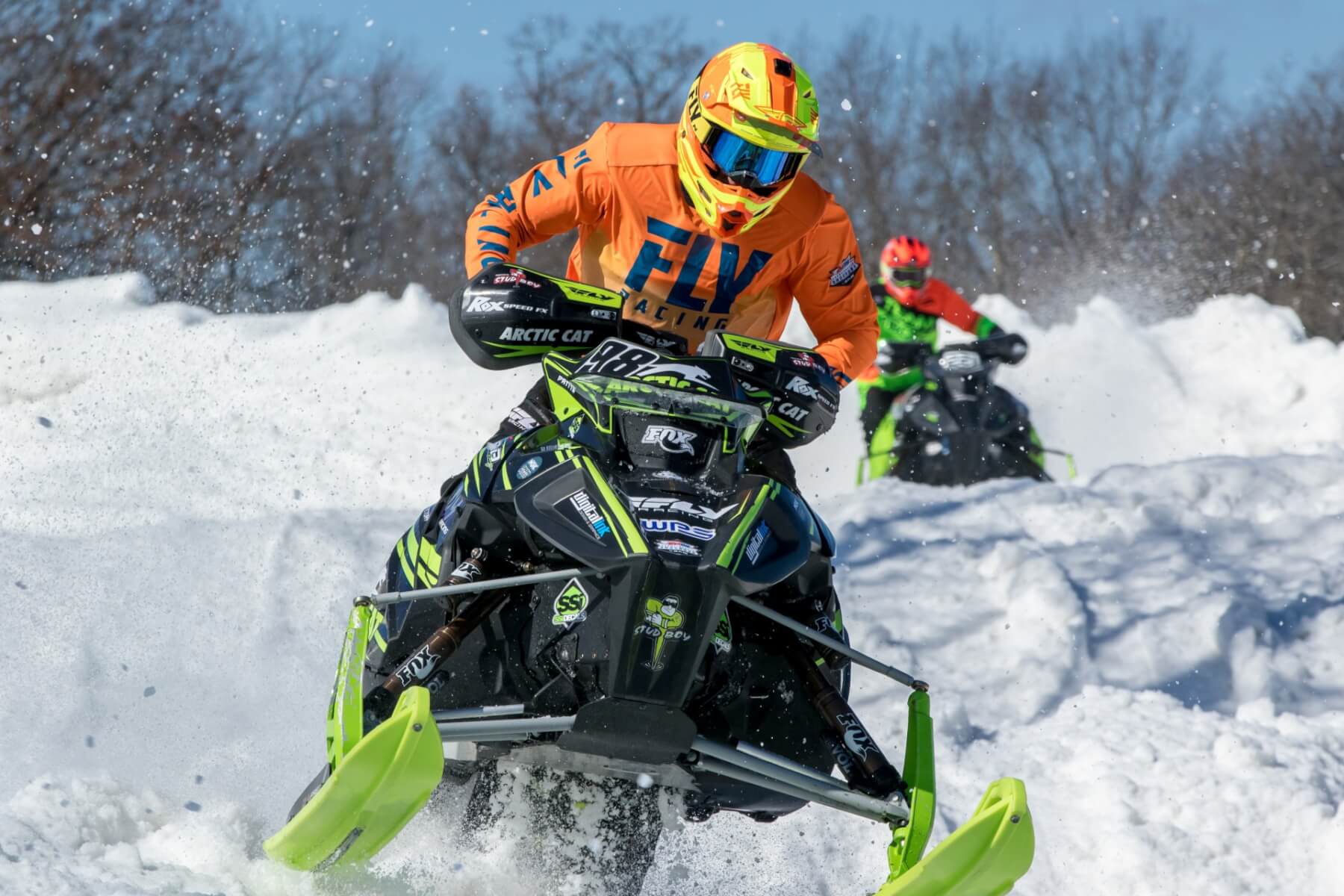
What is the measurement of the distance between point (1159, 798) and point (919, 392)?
5.97m

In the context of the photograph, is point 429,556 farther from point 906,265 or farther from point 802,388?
point 906,265

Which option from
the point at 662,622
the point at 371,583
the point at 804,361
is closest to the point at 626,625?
the point at 662,622

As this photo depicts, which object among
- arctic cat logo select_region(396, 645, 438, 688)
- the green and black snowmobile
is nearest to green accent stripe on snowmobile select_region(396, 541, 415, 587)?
the green and black snowmobile

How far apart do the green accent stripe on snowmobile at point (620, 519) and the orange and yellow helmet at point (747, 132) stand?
1068mm

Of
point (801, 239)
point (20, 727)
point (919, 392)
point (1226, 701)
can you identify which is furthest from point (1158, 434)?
point (20, 727)

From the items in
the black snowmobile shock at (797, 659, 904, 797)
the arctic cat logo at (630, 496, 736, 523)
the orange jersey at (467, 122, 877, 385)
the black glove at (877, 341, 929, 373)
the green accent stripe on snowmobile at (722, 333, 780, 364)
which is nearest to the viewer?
the arctic cat logo at (630, 496, 736, 523)

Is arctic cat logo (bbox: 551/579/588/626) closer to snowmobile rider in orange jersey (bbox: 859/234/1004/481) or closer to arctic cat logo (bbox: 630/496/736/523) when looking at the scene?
arctic cat logo (bbox: 630/496/736/523)

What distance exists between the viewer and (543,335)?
3.70m

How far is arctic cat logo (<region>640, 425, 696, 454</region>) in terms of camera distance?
134 inches

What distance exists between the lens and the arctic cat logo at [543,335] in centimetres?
367

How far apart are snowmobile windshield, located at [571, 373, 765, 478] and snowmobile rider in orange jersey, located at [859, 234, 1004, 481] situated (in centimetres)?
752

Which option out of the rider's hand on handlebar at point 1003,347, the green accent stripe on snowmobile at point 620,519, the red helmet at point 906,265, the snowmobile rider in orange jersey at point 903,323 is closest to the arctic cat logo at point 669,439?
the green accent stripe on snowmobile at point 620,519

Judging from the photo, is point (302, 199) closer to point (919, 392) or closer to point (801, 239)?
point (919, 392)

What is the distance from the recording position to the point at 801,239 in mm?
4457
